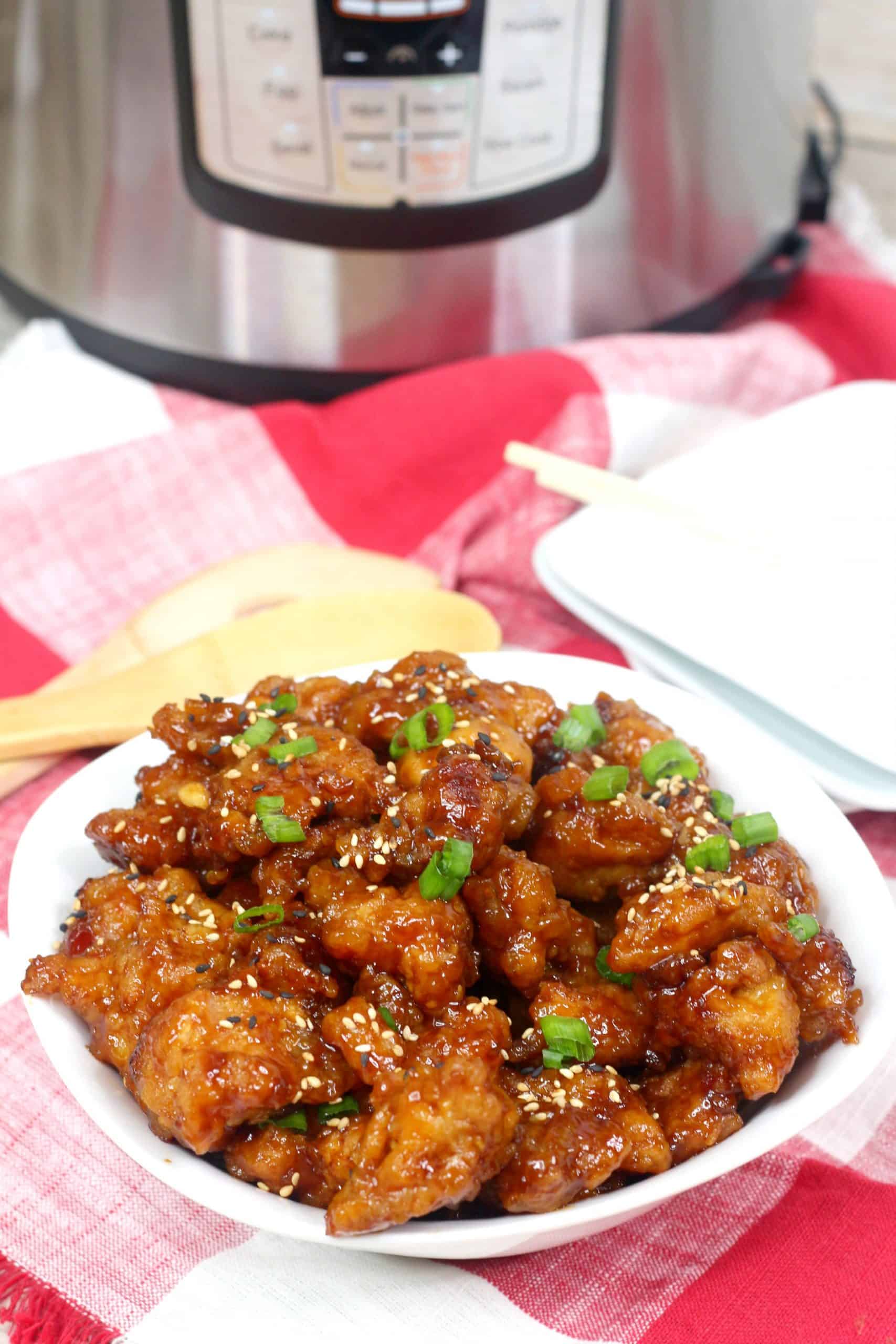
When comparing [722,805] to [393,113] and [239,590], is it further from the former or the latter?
[393,113]

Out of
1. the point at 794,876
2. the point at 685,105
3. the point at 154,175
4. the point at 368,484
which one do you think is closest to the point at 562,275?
the point at 685,105

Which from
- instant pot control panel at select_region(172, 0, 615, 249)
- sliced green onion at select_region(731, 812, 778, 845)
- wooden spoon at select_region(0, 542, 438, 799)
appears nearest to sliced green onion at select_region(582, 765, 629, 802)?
sliced green onion at select_region(731, 812, 778, 845)

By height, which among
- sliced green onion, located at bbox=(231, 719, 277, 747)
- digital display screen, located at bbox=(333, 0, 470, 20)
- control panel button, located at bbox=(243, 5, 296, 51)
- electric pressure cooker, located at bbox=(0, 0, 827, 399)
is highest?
digital display screen, located at bbox=(333, 0, 470, 20)

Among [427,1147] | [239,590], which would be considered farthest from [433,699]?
[239,590]

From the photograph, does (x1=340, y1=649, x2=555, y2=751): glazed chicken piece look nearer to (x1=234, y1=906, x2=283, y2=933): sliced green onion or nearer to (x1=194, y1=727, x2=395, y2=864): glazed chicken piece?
(x1=194, y1=727, x2=395, y2=864): glazed chicken piece

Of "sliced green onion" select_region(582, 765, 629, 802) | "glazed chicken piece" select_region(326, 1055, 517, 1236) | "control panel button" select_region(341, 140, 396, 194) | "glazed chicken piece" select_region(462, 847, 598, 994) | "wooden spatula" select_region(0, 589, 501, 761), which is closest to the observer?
"glazed chicken piece" select_region(326, 1055, 517, 1236)

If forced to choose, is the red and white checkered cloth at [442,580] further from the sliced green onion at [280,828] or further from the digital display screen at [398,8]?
the digital display screen at [398,8]

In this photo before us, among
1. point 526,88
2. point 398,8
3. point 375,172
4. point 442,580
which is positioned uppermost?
point 398,8

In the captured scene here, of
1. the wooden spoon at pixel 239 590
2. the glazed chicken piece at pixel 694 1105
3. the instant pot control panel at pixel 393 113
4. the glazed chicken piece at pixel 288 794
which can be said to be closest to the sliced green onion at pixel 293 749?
the glazed chicken piece at pixel 288 794
